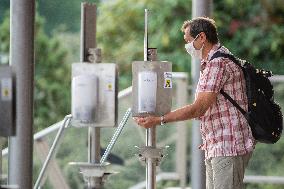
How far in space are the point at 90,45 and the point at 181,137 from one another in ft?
13.6

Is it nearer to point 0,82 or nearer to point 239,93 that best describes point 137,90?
point 239,93

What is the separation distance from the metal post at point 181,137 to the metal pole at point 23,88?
283cm

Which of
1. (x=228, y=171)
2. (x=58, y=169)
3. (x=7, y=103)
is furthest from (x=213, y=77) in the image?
(x=58, y=169)

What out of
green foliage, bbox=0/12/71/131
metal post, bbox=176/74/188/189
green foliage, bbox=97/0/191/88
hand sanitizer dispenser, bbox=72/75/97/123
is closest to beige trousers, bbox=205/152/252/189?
hand sanitizer dispenser, bbox=72/75/97/123

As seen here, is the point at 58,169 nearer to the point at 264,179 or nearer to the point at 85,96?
the point at 264,179

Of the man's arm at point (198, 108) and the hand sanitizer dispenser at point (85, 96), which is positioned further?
the man's arm at point (198, 108)

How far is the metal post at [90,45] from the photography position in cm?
620

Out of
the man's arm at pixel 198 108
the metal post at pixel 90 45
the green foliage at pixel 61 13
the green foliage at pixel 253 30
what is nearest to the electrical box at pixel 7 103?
the metal post at pixel 90 45

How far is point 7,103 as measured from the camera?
18.8 feet

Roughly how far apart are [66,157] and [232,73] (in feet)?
13.1

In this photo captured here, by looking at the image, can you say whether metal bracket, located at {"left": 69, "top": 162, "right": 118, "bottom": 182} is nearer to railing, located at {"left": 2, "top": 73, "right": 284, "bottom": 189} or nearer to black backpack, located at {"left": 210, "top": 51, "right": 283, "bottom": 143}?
black backpack, located at {"left": 210, "top": 51, "right": 283, "bottom": 143}

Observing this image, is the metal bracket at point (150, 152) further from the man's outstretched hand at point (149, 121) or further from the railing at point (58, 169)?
the railing at point (58, 169)

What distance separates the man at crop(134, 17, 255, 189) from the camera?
688 cm

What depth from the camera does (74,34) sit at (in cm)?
1567
